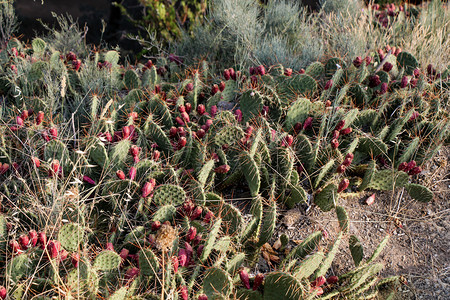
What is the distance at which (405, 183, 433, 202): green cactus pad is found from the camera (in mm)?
3547

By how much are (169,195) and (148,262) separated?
57 centimetres

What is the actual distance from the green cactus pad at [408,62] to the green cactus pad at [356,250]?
2.31m

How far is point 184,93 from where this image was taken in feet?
14.7

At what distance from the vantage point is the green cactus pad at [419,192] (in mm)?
3547

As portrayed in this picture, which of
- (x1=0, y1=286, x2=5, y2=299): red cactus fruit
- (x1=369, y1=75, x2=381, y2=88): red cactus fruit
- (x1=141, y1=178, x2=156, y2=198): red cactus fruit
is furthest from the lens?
(x1=369, y1=75, x2=381, y2=88): red cactus fruit

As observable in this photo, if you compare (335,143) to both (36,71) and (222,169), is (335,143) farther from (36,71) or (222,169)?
(36,71)

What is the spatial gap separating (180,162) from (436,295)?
6.16 feet

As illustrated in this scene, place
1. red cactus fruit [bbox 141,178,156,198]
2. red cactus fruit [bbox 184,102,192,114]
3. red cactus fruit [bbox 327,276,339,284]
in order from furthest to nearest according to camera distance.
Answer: red cactus fruit [bbox 184,102,192,114] → red cactus fruit [bbox 141,178,156,198] → red cactus fruit [bbox 327,276,339,284]

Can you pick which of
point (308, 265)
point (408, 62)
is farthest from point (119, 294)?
point (408, 62)

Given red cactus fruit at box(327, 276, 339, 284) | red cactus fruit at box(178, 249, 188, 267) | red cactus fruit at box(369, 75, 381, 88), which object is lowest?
red cactus fruit at box(327, 276, 339, 284)

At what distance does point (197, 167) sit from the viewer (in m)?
3.57

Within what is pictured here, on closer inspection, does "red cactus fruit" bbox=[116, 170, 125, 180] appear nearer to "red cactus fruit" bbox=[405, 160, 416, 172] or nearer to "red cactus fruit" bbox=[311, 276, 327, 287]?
"red cactus fruit" bbox=[311, 276, 327, 287]

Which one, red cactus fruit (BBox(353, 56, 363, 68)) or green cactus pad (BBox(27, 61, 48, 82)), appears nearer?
green cactus pad (BBox(27, 61, 48, 82))

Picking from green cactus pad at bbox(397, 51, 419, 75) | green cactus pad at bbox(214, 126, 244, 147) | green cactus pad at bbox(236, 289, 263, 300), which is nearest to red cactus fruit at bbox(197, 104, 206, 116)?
green cactus pad at bbox(214, 126, 244, 147)
